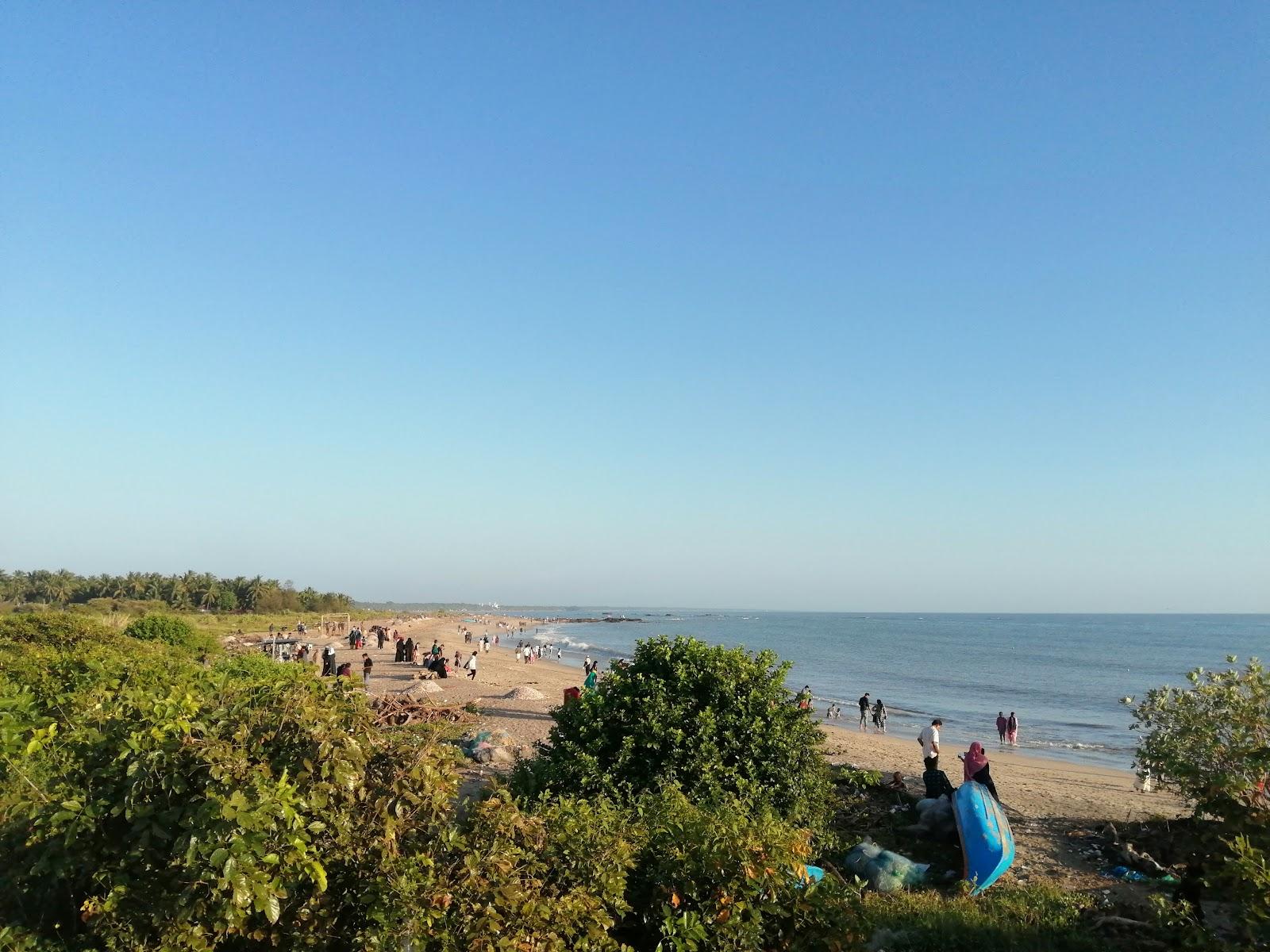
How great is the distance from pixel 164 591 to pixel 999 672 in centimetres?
8535

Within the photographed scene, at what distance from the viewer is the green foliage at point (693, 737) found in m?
7.74

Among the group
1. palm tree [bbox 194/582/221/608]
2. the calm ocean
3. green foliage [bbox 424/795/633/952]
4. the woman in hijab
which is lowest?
the calm ocean

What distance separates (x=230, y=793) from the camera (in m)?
3.42

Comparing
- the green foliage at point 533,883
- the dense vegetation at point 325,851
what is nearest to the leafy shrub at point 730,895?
the dense vegetation at point 325,851

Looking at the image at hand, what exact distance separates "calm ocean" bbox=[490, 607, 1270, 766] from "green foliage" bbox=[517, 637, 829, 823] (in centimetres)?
864

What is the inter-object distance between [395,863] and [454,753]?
0.65 m

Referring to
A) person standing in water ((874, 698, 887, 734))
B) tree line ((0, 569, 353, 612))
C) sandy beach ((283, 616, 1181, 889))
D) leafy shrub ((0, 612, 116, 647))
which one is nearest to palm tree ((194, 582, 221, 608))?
tree line ((0, 569, 353, 612))

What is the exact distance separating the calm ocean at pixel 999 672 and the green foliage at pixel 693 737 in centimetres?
864

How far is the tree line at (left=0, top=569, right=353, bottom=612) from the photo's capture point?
83625mm

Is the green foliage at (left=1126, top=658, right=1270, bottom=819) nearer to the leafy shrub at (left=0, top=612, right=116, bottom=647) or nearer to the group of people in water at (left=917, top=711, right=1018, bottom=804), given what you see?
the group of people in water at (left=917, top=711, right=1018, bottom=804)

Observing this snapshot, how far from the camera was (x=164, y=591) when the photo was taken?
87.9 metres

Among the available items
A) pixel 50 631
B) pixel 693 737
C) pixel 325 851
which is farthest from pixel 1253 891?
pixel 50 631

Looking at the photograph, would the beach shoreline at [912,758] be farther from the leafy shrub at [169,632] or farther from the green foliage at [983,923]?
the leafy shrub at [169,632]

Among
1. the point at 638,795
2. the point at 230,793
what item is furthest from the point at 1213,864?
the point at 230,793
